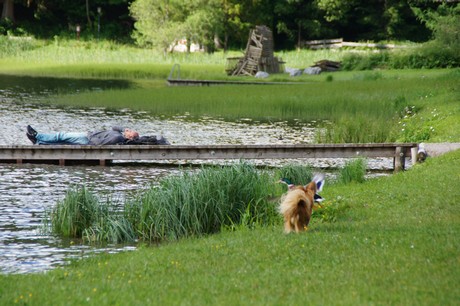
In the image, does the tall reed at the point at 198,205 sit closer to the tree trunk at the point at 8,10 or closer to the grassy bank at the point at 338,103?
the grassy bank at the point at 338,103

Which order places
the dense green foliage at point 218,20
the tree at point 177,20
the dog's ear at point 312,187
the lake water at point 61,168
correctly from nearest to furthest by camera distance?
the dog's ear at point 312,187 → the lake water at point 61,168 → the tree at point 177,20 → the dense green foliage at point 218,20

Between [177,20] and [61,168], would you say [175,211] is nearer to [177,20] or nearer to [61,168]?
[61,168]

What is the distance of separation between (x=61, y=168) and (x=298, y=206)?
12.2 m

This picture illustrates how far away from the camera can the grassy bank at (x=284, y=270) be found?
29.2 feet

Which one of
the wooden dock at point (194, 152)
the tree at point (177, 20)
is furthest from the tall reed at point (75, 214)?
the tree at point (177, 20)

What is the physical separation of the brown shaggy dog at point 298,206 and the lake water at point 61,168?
311cm

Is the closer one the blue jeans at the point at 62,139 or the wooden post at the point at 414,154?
the wooden post at the point at 414,154

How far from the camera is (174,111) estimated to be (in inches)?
1400

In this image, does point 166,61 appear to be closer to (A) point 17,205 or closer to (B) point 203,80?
(B) point 203,80

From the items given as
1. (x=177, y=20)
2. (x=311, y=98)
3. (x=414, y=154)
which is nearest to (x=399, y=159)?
(x=414, y=154)

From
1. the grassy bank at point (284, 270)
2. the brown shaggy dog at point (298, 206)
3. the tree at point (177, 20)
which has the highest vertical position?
the tree at point (177, 20)

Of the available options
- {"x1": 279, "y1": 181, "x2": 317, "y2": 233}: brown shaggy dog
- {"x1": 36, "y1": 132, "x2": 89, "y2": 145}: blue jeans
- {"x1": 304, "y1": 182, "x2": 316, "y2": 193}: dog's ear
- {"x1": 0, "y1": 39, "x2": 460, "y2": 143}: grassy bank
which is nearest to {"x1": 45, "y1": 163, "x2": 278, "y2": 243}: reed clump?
{"x1": 279, "y1": 181, "x2": 317, "y2": 233}: brown shaggy dog

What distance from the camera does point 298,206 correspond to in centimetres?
1145

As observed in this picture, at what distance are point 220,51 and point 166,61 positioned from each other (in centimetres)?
999
